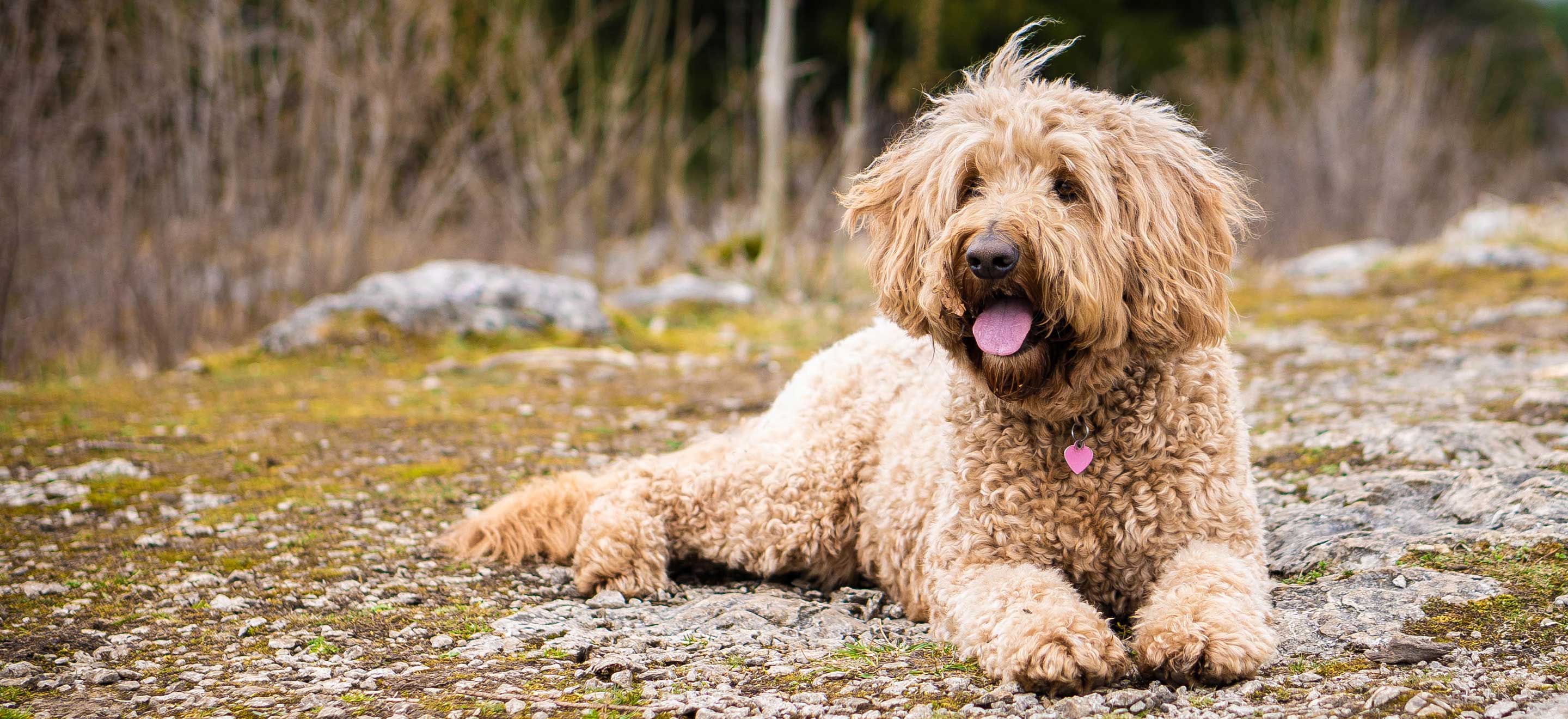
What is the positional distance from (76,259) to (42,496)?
493cm

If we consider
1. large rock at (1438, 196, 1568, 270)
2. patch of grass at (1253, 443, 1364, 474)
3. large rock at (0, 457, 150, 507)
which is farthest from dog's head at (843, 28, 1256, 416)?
large rock at (1438, 196, 1568, 270)

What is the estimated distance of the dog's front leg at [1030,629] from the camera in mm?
2840

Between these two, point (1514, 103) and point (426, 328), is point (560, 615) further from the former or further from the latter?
point (1514, 103)

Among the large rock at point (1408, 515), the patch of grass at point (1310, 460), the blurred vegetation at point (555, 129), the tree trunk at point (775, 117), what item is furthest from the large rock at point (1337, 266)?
the large rock at point (1408, 515)

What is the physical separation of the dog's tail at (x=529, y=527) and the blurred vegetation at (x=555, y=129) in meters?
2.14

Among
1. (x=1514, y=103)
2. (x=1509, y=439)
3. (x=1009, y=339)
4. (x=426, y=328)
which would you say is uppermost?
(x=1514, y=103)

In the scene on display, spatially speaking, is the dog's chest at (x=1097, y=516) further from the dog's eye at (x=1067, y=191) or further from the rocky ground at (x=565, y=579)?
the dog's eye at (x=1067, y=191)

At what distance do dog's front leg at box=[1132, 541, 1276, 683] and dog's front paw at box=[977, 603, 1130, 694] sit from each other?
4.3 inches

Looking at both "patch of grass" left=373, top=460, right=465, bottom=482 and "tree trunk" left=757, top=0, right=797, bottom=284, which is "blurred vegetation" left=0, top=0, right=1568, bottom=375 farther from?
"patch of grass" left=373, top=460, right=465, bottom=482

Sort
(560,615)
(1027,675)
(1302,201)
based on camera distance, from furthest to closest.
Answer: (1302,201), (560,615), (1027,675)

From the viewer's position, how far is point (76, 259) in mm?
9062

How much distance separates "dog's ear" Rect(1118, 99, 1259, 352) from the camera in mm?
3268

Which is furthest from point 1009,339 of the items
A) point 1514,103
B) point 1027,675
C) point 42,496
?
point 1514,103

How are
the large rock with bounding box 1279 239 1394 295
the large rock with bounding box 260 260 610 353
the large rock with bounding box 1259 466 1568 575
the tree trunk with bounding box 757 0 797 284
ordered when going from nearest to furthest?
the large rock with bounding box 1259 466 1568 575, the large rock with bounding box 260 260 610 353, the large rock with bounding box 1279 239 1394 295, the tree trunk with bounding box 757 0 797 284
